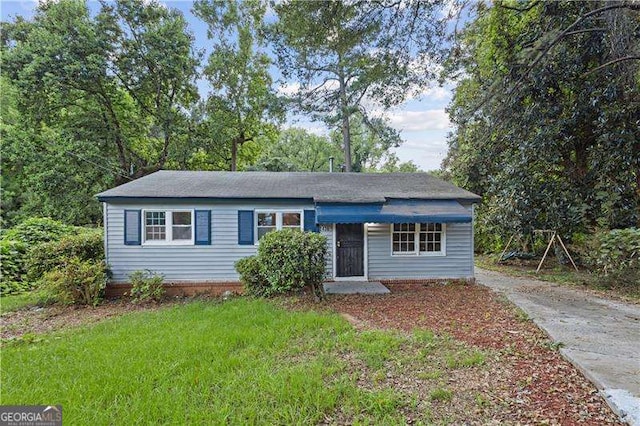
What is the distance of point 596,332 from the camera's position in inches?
263

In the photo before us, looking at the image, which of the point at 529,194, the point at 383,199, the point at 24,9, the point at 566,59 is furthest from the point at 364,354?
the point at 24,9

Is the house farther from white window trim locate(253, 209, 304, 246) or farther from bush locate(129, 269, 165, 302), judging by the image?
bush locate(129, 269, 165, 302)

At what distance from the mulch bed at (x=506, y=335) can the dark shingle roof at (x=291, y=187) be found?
351cm

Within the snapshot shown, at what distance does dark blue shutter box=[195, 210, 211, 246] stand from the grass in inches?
219

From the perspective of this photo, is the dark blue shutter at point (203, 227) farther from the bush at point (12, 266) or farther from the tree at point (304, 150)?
the tree at point (304, 150)

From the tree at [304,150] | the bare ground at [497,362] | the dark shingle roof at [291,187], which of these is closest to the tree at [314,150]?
the tree at [304,150]

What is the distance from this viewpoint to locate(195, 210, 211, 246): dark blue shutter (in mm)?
11305

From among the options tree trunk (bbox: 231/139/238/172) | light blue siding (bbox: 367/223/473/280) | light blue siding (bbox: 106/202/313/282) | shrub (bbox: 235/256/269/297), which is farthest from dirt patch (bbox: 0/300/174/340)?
tree trunk (bbox: 231/139/238/172)

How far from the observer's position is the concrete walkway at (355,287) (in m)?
10.6

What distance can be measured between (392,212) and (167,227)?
7.83 meters

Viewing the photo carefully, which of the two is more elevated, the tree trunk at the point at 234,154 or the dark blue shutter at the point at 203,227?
the tree trunk at the point at 234,154

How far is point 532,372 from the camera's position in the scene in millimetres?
5078

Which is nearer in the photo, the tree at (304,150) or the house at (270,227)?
the house at (270,227)

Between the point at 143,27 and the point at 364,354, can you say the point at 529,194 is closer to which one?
the point at 364,354
